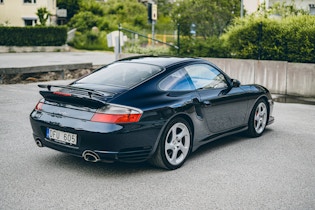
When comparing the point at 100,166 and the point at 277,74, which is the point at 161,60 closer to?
the point at 100,166

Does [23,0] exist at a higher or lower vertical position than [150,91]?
higher

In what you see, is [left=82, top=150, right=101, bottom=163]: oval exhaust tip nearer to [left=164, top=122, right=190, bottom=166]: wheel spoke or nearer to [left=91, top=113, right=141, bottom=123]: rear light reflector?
[left=91, top=113, right=141, bottom=123]: rear light reflector

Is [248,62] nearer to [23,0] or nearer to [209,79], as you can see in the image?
[209,79]

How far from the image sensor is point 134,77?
6.14m

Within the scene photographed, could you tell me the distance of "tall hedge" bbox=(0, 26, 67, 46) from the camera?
35219 mm

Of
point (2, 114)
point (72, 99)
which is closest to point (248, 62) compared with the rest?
point (2, 114)

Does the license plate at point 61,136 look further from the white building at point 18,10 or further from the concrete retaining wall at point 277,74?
the white building at point 18,10

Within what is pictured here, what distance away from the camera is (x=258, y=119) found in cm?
794

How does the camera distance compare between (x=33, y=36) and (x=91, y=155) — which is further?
(x=33, y=36)

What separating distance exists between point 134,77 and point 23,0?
141 feet

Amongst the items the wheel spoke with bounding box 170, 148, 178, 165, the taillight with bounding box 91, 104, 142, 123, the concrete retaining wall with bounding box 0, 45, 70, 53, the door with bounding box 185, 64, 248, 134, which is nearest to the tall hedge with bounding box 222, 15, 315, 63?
the door with bounding box 185, 64, 248, 134

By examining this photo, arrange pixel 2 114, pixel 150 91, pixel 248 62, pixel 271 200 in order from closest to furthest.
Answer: pixel 271 200 → pixel 150 91 → pixel 2 114 → pixel 248 62

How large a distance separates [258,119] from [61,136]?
142 inches

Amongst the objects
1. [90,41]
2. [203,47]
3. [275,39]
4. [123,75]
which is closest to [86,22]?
[90,41]
